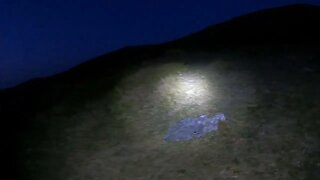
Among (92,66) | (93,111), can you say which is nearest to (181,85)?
(93,111)

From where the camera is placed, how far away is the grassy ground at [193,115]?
2.84 m

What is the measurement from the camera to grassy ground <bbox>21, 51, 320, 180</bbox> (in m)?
2.84

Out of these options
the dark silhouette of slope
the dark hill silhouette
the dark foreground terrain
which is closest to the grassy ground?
the dark foreground terrain

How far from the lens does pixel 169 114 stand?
3.70m

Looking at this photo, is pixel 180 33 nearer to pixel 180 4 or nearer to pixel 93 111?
pixel 180 4

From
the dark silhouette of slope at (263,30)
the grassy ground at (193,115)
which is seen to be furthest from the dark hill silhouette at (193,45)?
the grassy ground at (193,115)

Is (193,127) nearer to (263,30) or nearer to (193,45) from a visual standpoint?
(193,45)

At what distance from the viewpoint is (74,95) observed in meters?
4.35

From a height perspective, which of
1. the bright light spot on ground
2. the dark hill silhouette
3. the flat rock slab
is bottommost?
the flat rock slab

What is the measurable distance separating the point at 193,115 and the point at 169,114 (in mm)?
241

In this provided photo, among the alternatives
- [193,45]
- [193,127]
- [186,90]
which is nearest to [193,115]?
[193,127]

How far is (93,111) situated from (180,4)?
81.3 inches

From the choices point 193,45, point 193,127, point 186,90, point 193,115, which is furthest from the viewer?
point 193,45

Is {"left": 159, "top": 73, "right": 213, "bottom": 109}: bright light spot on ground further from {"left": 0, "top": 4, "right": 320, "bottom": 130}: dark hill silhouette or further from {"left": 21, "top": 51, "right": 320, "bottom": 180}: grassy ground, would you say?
{"left": 0, "top": 4, "right": 320, "bottom": 130}: dark hill silhouette
